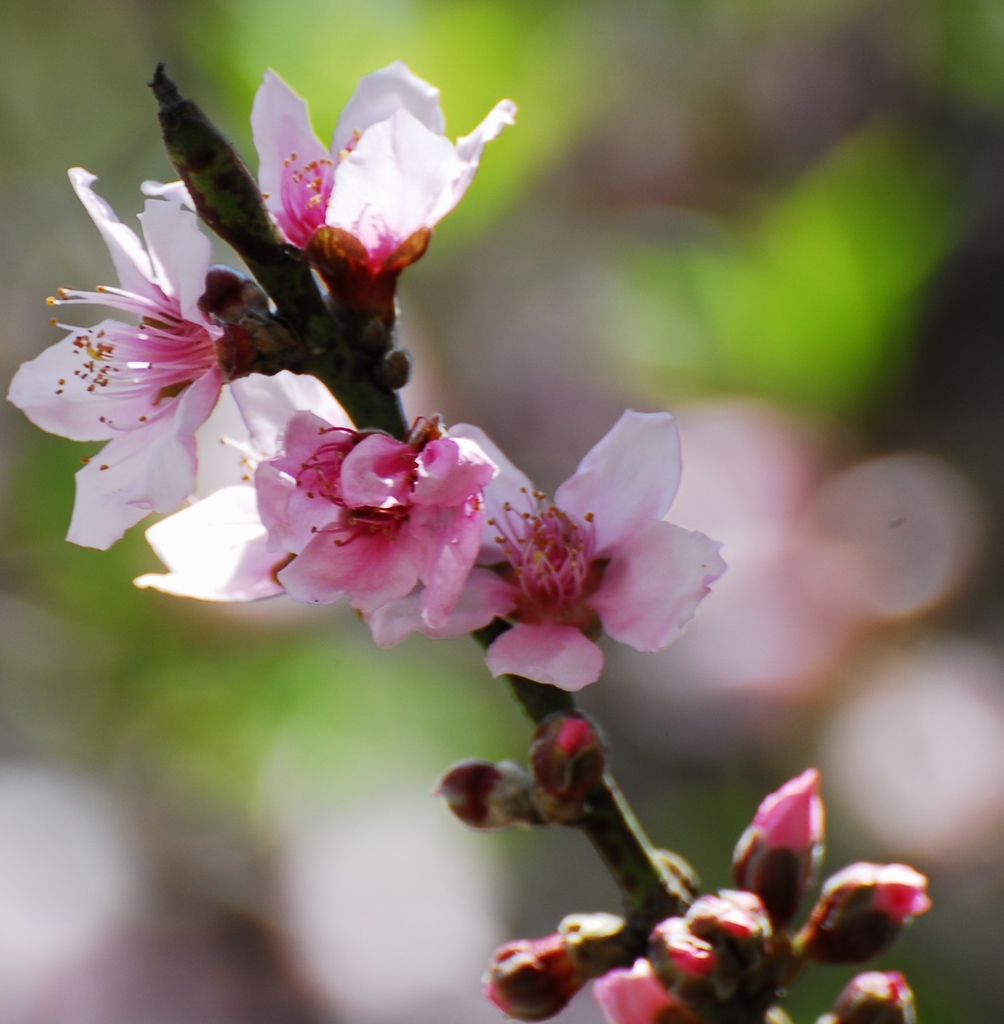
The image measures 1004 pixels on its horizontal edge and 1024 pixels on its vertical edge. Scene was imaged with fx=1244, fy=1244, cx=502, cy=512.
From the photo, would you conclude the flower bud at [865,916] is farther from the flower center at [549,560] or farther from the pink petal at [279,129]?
the pink petal at [279,129]

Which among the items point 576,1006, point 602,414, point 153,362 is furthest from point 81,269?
point 153,362

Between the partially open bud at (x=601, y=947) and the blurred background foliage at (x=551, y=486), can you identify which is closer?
the partially open bud at (x=601, y=947)

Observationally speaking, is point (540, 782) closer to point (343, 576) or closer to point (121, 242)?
point (343, 576)

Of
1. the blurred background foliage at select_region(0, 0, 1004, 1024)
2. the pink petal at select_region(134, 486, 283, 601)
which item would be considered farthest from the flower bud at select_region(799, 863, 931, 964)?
the blurred background foliage at select_region(0, 0, 1004, 1024)

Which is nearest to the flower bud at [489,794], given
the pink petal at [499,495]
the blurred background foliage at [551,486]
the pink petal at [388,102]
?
the pink petal at [499,495]

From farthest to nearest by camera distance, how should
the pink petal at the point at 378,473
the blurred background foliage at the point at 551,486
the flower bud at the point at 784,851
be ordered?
the blurred background foliage at the point at 551,486, the flower bud at the point at 784,851, the pink petal at the point at 378,473

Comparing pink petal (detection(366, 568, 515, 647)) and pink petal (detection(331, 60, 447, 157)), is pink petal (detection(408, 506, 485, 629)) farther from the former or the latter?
pink petal (detection(331, 60, 447, 157))
